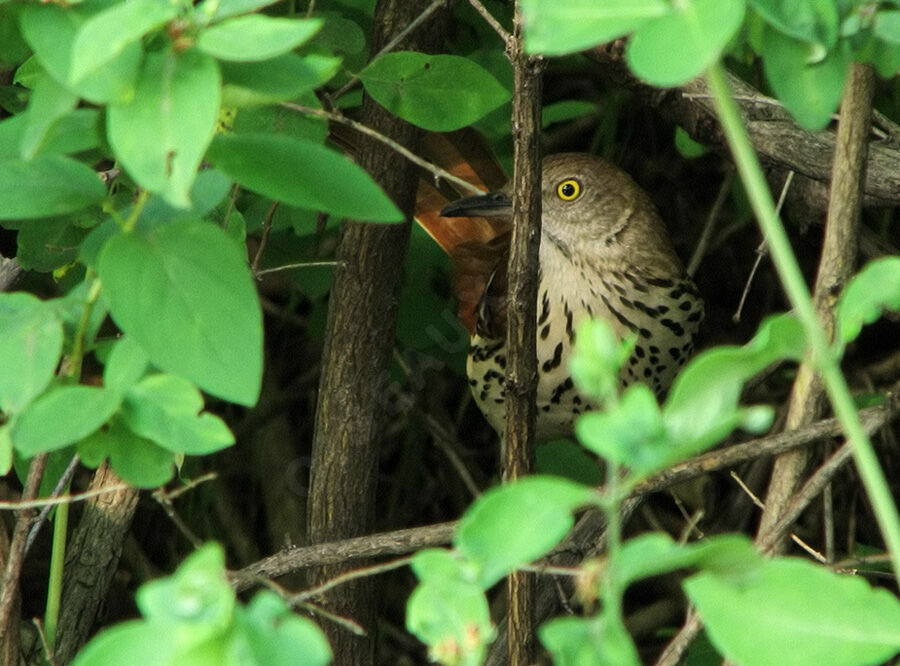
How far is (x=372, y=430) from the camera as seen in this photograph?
2.42m

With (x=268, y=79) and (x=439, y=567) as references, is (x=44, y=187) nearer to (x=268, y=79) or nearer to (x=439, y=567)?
(x=268, y=79)

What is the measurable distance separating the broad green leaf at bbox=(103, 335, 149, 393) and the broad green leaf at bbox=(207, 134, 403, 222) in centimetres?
18

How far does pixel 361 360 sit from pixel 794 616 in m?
1.57

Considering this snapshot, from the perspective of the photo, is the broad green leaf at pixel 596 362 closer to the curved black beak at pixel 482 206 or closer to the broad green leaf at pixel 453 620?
the broad green leaf at pixel 453 620

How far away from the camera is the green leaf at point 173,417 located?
3.70 feet

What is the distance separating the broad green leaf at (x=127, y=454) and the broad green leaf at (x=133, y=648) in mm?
377

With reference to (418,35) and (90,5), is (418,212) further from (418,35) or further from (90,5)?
(90,5)

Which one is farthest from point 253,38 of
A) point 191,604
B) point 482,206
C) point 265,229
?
point 482,206

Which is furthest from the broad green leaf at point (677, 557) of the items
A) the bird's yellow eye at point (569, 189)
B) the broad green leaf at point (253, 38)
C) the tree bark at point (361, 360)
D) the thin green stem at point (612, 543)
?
the bird's yellow eye at point (569, 189)

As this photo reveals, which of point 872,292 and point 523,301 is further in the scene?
point 523,301

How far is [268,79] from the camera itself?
1096mm

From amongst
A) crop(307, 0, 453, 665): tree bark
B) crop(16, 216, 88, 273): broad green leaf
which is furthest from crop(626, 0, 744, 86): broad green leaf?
crop(307, 0, 453, 665): tree bark

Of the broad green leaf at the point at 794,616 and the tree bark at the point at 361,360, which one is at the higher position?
the broad green leaf at the point at 794,616

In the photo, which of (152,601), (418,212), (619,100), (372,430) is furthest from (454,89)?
(619,100)
